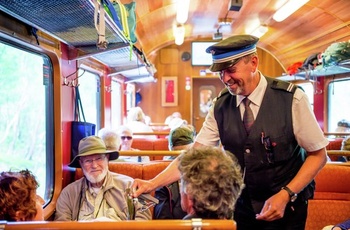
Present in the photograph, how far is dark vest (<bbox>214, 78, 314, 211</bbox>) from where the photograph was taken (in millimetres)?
1653

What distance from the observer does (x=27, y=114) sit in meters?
2.72

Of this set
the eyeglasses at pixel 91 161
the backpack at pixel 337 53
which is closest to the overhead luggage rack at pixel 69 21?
the eyeglasses at pixel 91 161

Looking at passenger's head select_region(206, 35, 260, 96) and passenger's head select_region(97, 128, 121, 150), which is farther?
passenger's head select_region(97, 128, 121, 150)

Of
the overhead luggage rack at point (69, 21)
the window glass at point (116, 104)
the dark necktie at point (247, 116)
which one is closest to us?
the dark necktie at point (247, 116)

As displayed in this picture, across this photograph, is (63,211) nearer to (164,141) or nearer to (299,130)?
(299,130)

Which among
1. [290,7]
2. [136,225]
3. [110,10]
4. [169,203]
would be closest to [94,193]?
[169,203]

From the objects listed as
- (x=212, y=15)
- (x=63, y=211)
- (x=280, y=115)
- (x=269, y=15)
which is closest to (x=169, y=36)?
(x=212, y=15)

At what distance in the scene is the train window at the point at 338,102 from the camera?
6363 mm

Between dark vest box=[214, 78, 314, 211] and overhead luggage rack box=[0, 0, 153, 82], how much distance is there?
1112mm

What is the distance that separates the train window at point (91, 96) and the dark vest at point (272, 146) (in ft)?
9.01

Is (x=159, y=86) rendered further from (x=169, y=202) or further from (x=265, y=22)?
(x=169, y=202)

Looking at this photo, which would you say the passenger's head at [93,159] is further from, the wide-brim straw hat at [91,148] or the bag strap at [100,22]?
the bag strap at [100,22]

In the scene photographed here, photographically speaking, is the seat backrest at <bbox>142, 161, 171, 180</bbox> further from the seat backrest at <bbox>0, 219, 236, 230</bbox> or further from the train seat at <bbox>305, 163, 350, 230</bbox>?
the seat backrest at <bbox>0, 219, 236, 230</bbox>

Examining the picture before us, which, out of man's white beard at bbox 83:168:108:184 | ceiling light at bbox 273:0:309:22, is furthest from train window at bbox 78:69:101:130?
ceiling light at bbox 273:0:309:22
